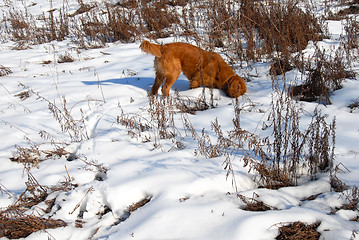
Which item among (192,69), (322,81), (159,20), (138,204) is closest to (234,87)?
(192,69)

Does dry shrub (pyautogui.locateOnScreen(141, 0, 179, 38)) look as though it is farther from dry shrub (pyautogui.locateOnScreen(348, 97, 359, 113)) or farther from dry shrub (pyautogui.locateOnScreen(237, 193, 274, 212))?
dry shrub (pyautogui.locateOnScreen(237, 193, 274, 212))

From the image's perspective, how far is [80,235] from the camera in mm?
1813

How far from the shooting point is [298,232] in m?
1.66

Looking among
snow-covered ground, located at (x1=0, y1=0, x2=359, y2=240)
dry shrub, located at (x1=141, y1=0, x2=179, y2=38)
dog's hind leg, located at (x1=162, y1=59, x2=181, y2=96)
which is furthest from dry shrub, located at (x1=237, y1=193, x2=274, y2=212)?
dry shrub, located at (x1=141, y1=0, x2=179, y2=38)

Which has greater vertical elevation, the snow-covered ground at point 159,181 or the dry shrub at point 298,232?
the snow-covered ground at point 159,181

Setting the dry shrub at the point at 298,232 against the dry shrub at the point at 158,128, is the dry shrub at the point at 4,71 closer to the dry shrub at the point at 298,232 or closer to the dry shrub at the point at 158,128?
the dry shrub at the point at 158,128

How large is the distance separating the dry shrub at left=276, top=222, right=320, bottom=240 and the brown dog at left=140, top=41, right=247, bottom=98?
2480 millimetres

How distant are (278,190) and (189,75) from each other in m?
2.67

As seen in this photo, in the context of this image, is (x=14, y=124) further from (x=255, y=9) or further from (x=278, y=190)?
(x=255, y=9)

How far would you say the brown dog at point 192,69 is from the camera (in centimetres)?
410

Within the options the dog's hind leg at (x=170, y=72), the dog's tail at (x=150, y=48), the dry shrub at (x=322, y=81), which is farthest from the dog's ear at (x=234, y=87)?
the dog's tail at (x=150, y=48)

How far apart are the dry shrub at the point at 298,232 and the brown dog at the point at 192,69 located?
2480mm

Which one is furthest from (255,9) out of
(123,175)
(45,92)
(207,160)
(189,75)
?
(123,175)

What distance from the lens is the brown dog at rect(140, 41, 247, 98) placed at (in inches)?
161
